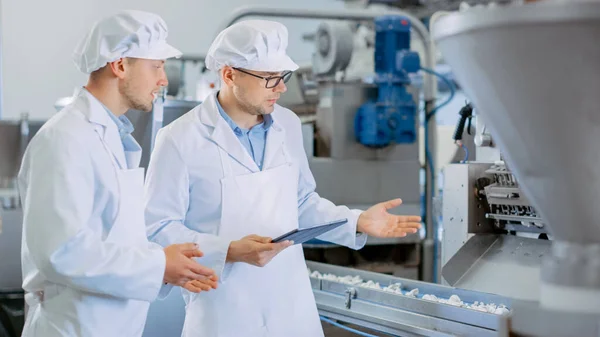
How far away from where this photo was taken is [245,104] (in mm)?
1974

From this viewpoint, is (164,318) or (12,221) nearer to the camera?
(164,318)

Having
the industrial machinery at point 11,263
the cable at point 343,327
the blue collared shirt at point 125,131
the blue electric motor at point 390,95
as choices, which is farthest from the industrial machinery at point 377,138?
the blue collared shirt at point 125,131

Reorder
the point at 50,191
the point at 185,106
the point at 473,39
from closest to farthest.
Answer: the point at 473,39 < the point at 50,191 < the point at 185,106

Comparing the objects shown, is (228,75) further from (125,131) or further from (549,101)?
(549,101)

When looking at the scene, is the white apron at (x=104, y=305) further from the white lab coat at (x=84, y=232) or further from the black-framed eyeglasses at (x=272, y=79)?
the black-framed eyeglasses at (x=272, y=79)

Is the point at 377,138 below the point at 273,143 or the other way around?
below

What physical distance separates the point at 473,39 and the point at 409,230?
101 cm

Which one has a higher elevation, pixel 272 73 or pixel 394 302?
pixel 272 73

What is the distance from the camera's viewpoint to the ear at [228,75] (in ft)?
6.57

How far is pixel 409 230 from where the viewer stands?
1.95 meters

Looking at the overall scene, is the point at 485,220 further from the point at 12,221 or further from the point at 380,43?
the point at 12,221

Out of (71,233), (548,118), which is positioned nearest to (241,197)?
(71,233)

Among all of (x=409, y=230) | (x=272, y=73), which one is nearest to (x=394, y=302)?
(x=409, y=230)

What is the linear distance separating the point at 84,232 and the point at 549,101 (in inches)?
35.5
